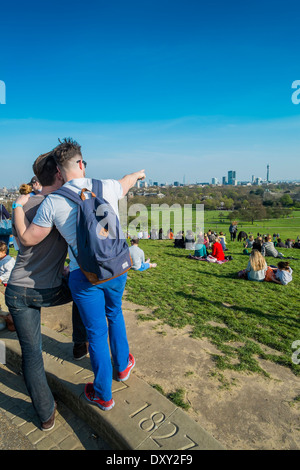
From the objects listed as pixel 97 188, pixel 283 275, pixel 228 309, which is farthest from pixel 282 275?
pixel 97 188

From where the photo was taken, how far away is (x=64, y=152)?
7.13 ft

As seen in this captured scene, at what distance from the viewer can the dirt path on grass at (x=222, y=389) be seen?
2.45 metres

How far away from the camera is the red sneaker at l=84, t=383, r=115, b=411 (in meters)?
2.30

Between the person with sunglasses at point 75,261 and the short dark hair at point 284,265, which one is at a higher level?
the person with sunglasses at point 75,261

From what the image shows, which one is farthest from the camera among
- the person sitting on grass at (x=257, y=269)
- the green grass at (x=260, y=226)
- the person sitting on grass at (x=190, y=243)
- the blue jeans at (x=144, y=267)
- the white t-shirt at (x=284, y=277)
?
the green grass at (x=260, y=226)

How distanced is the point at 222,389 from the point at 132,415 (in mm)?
1221

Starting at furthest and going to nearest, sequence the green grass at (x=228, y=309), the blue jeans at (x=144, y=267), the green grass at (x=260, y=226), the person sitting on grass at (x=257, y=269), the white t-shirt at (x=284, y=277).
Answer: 1. the green grass at (x=260, y=226)
2. the blue jeans at (x=144, y=267)
3. the person sitting on grass at (x=257, y=269)
4. the white t-shirt at (x=284, y=277)
5. the green grass at (x=228, y=309)

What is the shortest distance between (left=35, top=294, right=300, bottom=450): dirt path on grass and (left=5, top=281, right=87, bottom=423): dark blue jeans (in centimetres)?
117

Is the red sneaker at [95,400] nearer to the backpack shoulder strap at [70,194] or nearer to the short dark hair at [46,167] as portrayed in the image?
the backpack shoulder strap at [70,194]

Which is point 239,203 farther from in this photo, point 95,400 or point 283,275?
point 95,400

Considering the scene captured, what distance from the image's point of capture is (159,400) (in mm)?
2410

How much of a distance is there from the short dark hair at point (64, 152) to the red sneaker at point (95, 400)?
1.96 meters

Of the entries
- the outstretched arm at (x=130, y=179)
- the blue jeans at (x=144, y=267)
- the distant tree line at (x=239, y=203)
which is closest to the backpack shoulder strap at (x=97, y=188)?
the outstretched arm at (x=130, y=179)

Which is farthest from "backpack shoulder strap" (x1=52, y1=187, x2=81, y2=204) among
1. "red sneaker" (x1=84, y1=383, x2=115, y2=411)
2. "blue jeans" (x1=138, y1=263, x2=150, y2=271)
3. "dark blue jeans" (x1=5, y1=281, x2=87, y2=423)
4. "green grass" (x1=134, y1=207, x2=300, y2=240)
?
"green grass" (x1=134, y1=207, x2=300, y2=240)
